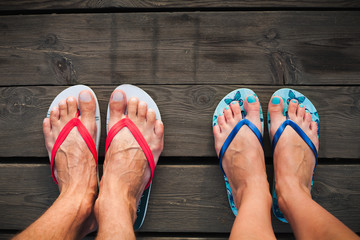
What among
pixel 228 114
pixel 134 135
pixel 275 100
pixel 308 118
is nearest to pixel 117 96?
pixel 134 135

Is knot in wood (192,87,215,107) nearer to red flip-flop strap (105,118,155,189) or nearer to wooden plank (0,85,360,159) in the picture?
wooden plank (0,85,360,159)

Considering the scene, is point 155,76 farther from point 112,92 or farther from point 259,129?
point 259,129

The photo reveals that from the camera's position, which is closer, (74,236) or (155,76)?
(74,236)

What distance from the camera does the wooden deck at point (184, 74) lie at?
2.56 feet

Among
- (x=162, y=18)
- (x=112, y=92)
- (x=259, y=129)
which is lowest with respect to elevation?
(x=259, y=129)

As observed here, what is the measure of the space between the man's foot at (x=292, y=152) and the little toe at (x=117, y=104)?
0.49 metres

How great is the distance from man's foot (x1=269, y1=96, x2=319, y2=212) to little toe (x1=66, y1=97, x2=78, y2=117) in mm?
656

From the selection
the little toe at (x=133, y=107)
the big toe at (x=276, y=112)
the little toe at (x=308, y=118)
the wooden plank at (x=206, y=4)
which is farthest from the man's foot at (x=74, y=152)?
the little toe at (x=308, y=118)

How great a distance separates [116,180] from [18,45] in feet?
1.86

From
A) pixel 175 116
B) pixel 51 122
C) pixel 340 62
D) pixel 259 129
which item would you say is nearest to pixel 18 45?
pixel 51 122

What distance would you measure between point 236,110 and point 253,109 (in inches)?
2.2

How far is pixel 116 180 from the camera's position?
29.1 inches

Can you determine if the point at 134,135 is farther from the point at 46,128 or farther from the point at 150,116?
the point at 46,128

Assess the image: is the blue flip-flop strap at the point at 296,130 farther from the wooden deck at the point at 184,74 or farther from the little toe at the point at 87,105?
the little toe at the point at 87,105
